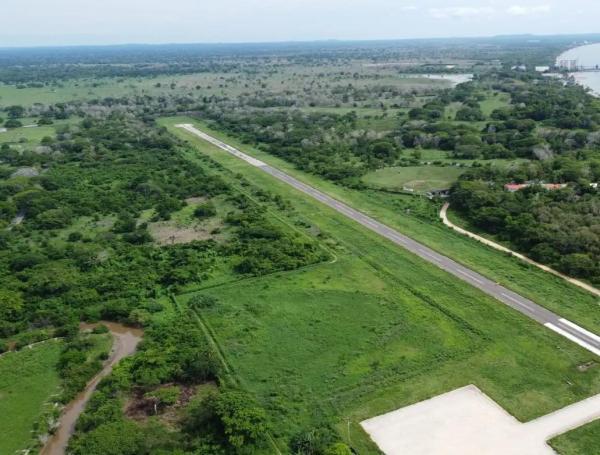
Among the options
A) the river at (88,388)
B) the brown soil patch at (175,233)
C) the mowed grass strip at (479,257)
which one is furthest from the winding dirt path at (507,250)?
the river at (88,388)

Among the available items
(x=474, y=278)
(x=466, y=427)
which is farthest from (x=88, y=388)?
(x=474, y=278)

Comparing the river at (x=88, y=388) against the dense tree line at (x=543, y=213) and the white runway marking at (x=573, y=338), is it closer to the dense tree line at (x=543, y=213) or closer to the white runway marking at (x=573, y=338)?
the white runway marking at (x=573, y=338)

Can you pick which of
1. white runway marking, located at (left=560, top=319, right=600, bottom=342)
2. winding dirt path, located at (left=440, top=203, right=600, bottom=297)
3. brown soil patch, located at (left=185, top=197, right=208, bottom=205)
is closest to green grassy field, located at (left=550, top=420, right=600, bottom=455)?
white runway marking, located at (left=560, top=319, right=600, bottom=342)

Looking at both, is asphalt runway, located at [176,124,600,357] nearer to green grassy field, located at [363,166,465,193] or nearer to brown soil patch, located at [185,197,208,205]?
green grassy field, located at [363,166,465,193]

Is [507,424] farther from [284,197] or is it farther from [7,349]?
[284,197]

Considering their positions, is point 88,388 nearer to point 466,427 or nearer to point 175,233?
point 466,427

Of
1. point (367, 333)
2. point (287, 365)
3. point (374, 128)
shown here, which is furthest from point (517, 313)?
point (374, 128)
